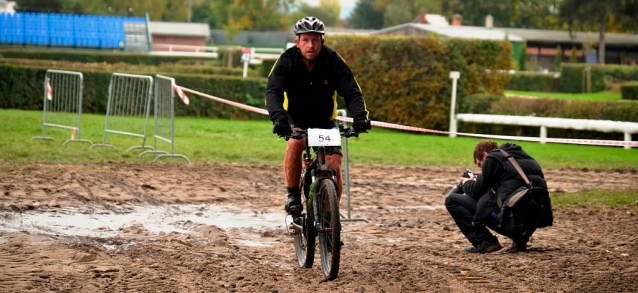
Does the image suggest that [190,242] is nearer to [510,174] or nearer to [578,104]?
[510,174]

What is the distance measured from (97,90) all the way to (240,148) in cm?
936

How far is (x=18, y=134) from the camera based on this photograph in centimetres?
1922

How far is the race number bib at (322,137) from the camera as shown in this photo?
7288 millimetres

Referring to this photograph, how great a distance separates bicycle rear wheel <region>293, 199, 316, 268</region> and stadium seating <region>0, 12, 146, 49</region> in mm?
52127

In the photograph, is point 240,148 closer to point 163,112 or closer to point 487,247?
point 163,112

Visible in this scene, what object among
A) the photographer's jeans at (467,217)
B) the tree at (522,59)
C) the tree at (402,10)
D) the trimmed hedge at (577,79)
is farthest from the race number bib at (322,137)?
the tree at (402,10)

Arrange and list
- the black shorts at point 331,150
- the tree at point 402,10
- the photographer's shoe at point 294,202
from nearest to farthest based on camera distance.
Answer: the black shorts at point 331,150
the photographer's shoe at point 294,202
the tree at point 402,10

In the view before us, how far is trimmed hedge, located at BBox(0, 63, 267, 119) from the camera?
26.1m

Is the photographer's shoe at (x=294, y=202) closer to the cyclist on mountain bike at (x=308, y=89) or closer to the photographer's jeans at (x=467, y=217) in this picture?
the cyclist on mountain bike at (x=308, y=89)

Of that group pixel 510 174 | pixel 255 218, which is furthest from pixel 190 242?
pixel 510 174

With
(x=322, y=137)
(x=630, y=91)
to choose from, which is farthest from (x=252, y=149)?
(x=630, y=91)

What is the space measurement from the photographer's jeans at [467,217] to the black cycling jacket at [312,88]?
4.90ft

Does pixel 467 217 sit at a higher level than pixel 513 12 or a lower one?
lower

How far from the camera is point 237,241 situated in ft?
29.6
